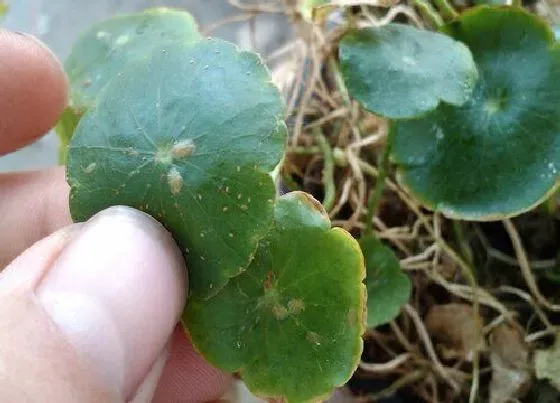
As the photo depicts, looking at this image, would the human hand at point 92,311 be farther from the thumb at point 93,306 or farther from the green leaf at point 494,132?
the green leaf at point 494,132

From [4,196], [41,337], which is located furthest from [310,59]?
[41,337]

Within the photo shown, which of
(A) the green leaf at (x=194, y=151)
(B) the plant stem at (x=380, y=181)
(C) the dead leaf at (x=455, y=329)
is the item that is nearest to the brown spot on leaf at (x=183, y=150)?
(A) the green leaf at (x=194, y=151)

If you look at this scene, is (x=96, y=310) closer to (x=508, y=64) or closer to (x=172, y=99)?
(x=172, y=99)

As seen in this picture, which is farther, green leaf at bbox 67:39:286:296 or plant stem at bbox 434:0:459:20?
plant stem at bbox 434:0:459:20

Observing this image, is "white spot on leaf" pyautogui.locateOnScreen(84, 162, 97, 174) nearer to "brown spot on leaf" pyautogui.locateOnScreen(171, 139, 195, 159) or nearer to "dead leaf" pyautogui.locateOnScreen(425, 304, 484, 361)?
"brown spot on leaf" pyautogui.locateOnScreen(171, 139, 195, 159)

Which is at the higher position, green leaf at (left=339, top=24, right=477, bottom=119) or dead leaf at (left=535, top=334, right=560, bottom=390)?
green leaf at (left=339, top=24, right=477, bottom=119)

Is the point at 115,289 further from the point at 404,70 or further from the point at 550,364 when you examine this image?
the point at 550,364

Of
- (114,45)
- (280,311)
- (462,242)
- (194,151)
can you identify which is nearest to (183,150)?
(194,151)

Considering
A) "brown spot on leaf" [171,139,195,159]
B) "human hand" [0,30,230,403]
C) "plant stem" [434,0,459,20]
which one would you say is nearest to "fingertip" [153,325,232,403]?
"human hand" [0,30,230,403]
